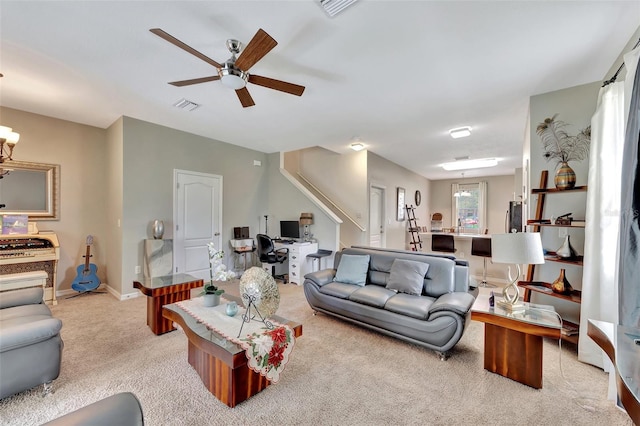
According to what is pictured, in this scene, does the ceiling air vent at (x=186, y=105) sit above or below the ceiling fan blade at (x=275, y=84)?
above

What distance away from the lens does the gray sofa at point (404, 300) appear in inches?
95.0

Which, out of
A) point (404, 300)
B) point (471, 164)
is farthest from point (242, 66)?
point (471, 164)

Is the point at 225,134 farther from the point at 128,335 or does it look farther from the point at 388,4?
the point at 388,4

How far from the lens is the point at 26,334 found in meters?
1.78

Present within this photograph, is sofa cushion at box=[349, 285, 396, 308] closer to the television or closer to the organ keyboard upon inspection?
the television

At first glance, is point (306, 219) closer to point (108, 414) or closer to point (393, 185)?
point (393, 185)

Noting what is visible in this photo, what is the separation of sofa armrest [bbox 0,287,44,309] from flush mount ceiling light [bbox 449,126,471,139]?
5610mm

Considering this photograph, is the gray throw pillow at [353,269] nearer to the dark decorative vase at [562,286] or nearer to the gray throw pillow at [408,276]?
the gray throw pillow at [408,276]

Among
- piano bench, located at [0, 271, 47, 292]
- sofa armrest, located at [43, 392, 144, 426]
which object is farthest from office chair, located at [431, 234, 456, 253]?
piano bench, located at [0, 271, 47, 292]

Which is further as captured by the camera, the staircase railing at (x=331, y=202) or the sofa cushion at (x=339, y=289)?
the staircase railing at (x=331, y=202)

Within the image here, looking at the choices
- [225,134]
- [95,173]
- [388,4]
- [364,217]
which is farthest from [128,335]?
[364,217]

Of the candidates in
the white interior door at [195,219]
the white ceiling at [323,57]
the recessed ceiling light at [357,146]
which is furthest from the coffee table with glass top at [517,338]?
the white interior door at [195,219]

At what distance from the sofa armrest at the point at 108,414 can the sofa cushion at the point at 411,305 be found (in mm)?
2204

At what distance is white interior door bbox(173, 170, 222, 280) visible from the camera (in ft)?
15.3
